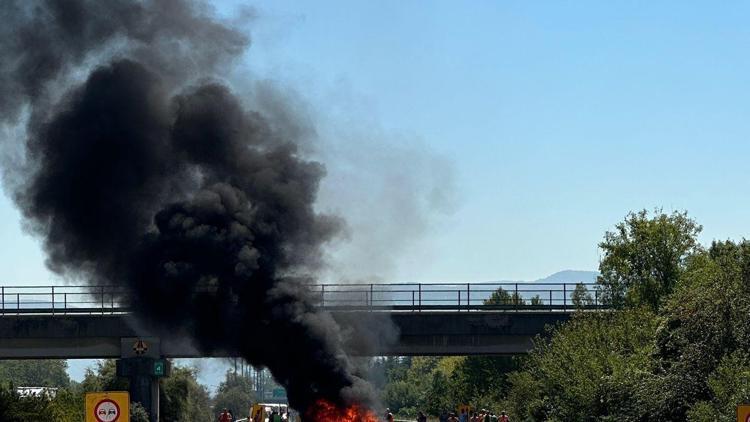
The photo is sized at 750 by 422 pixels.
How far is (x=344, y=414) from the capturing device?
43.1 metres

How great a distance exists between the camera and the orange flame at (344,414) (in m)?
43.0

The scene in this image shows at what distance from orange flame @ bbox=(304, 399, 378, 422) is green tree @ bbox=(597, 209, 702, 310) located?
115ft

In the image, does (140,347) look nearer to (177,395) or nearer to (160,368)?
(160,368)

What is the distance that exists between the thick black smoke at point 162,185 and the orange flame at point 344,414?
216 cm

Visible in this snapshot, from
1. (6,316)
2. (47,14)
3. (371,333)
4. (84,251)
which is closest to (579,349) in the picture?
(371,333)

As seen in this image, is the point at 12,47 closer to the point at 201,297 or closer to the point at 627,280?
the point at 201,297

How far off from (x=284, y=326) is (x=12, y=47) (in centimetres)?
1835

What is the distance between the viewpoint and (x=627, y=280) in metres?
77.1

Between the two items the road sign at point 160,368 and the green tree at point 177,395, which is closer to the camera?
the road sign at point 160,368

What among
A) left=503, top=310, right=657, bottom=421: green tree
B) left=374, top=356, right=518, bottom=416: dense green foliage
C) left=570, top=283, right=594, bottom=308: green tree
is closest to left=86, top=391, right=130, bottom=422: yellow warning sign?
left=503, top=310, right=657, bottom=421: green tree

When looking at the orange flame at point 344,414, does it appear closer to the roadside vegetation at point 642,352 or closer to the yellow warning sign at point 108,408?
the roadside vegetation at point 642,352

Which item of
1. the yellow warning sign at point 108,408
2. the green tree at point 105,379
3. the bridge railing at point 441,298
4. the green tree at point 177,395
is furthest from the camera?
the green tree at point 177,395

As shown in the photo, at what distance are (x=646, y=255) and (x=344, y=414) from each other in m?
37.7

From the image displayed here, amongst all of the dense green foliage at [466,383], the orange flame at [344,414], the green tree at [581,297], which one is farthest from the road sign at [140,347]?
the orange flame at [344,414]
